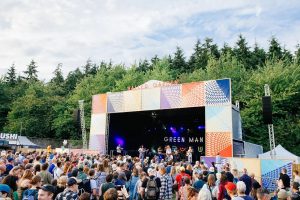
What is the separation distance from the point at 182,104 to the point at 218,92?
2593mm

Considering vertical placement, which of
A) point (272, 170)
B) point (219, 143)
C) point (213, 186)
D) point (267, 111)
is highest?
point (267, 111)

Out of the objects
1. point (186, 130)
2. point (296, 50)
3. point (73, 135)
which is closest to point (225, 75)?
point (186, 130)

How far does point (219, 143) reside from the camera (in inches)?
664

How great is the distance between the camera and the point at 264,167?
1402 centimetres

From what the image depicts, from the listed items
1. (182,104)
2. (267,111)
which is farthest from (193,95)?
(267,111)

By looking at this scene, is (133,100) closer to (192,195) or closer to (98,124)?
(98,124)

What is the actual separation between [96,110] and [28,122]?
64.2ft

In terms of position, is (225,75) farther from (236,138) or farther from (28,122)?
(28,122)

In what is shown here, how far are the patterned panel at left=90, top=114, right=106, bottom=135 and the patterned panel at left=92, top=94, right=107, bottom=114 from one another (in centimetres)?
41

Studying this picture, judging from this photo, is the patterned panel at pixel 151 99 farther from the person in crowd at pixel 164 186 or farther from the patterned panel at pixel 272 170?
the person in crowd at pixel 164 186

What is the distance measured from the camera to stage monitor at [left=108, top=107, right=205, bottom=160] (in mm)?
24359

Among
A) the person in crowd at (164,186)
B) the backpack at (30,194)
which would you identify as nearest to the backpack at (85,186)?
the backpack at (30,194)

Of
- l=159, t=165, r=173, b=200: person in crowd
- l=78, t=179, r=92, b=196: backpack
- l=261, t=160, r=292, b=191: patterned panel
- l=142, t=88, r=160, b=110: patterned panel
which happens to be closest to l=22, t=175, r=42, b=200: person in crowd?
l=78, t=179, r=92, b=196: backpack

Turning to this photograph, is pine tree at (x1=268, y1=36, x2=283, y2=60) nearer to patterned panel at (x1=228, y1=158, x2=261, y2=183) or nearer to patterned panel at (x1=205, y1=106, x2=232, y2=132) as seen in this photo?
patterned panel at (x1=205, y1=106, x2=232, y2=132)
